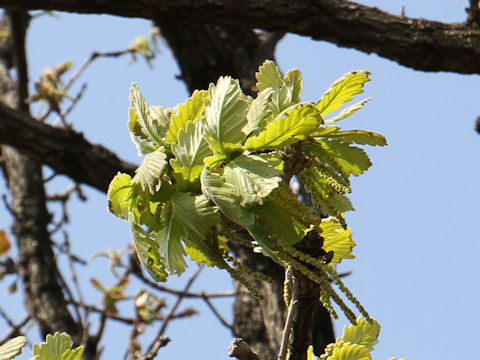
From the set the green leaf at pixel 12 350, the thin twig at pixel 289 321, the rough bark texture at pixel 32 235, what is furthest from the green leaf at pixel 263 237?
the rough bark texture at pixel 32 235

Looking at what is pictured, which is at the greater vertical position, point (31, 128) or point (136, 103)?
point (31, 128)

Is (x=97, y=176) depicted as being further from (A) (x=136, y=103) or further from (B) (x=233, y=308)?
(A) (x=136, y=103)

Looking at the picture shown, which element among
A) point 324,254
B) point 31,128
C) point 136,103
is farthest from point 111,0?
point 324,254

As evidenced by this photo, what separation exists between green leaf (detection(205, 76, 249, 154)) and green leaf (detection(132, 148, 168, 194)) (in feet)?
0.26

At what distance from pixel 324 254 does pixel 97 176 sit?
244 centimetres

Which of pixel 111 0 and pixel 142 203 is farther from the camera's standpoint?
pixel 111 0

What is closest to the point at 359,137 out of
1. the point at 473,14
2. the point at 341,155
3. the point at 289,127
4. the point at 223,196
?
the point at 341,155

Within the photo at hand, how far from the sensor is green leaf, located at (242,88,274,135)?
1.18 metres

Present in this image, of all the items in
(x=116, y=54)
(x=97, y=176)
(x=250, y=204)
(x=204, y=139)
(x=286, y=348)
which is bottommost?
(x=286, y=348)

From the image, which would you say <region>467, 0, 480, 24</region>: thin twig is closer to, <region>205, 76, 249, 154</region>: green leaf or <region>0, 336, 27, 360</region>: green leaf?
<region>205, 76, 249, 154</region>: green leaf

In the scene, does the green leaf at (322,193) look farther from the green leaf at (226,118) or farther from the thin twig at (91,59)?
the thin twig at (91,59)

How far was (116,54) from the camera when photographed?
4.55 metres

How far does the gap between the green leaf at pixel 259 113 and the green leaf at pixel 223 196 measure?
0.33ft

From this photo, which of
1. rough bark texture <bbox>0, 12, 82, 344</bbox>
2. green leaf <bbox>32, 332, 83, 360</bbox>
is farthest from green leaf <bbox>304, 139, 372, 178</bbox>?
rough bark texture <bbox>0, 12, 82, 344</bbox>
